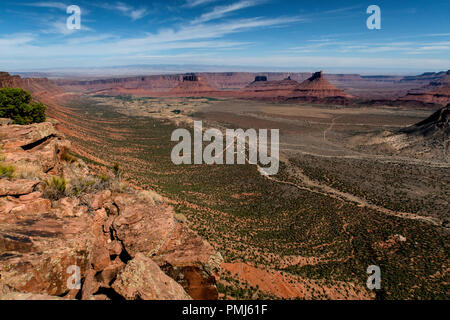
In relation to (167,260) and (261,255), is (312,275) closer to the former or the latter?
(261,255)

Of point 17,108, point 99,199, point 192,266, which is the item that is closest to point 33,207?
point 99,199

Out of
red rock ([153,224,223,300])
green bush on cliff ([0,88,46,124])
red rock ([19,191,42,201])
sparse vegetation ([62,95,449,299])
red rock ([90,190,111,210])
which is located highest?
green bush on cliff ([0,88,46,124])

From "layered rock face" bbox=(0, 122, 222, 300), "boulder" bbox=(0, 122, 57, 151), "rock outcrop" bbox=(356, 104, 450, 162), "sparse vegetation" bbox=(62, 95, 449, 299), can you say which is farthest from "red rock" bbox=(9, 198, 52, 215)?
"rock outcrop" bbox=(356, 104, 450, 162)

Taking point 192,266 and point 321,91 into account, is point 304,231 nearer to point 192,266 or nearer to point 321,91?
point 192,266

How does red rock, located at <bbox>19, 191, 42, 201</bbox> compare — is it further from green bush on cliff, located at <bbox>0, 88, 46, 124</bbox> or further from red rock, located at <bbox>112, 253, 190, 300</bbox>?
green bush on cliff, located at <bbox>0, 88, 46, 124</bbox>

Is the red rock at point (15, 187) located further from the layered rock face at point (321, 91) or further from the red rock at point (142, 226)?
the layered rock face at point (321, 91)

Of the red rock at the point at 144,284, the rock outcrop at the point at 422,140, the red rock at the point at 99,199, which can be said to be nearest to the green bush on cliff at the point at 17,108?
the red rock at the point at 99,199
